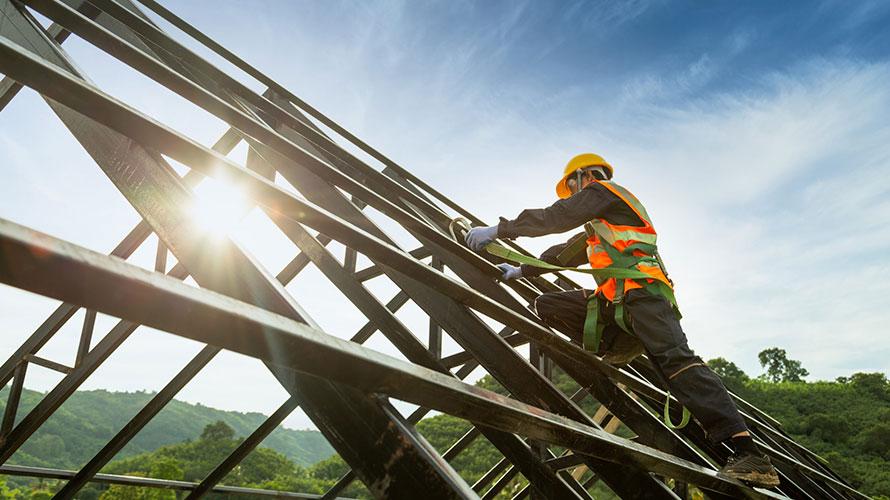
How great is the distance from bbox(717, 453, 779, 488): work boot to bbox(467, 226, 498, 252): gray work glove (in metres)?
1.77

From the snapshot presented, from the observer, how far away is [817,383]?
36562mm

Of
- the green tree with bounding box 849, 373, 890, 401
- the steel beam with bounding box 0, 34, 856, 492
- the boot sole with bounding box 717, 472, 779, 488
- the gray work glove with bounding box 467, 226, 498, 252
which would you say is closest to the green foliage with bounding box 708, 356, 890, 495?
the green tree with bounding box 849, 373, 890, 401

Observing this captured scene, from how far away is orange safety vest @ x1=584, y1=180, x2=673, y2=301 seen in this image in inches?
113

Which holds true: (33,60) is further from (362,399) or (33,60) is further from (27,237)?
(362,399)

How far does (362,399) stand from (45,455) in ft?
203

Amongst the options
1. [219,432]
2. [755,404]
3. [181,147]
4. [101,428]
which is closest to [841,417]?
[755,404]

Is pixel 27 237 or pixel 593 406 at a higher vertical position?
pixel 27 237

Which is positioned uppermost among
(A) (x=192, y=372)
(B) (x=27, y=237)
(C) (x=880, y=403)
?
(A) (x=192, y=372)

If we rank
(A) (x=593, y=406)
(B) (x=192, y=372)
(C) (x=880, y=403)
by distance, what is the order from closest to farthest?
(B) (x=192, y=372) < (A) (x=593, y=406) < (C) (x=880, y=403)

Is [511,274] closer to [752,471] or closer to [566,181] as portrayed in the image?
[566,181]

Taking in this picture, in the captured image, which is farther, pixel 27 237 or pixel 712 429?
pixel 712 429

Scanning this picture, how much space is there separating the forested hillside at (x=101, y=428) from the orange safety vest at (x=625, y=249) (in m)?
43.0

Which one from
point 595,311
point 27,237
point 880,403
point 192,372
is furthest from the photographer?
point 880,403

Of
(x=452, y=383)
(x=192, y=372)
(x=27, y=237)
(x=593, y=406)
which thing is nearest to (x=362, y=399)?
(x=452, y=383)
